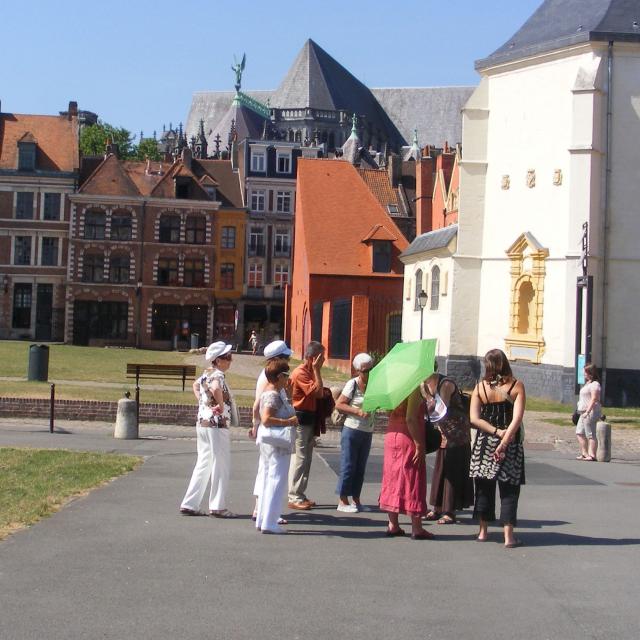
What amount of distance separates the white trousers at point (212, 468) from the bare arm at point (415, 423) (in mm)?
1942

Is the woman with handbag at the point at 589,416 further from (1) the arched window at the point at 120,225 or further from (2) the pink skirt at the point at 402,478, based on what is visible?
(1) the arched window at the point at 120,225

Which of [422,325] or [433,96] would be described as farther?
[433,96]

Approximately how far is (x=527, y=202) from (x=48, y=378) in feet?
51.0

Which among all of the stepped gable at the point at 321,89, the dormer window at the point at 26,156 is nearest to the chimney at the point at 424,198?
the dormer window at the point at 26,156

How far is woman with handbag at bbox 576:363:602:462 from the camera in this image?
19.6 m

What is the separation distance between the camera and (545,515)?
12133 millimetres

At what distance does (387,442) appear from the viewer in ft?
34.4

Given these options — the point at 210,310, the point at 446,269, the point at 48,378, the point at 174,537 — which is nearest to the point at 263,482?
the point at 174,537

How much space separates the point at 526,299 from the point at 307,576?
28.0 meters

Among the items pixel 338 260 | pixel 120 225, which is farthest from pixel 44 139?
pixel 338 260

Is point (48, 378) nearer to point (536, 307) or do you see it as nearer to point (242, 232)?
point (536, 307)

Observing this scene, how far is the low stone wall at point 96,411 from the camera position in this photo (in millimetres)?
22656

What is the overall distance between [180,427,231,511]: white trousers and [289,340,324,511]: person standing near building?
45.4 inches

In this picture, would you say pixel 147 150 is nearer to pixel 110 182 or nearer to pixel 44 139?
pixel 44 139
